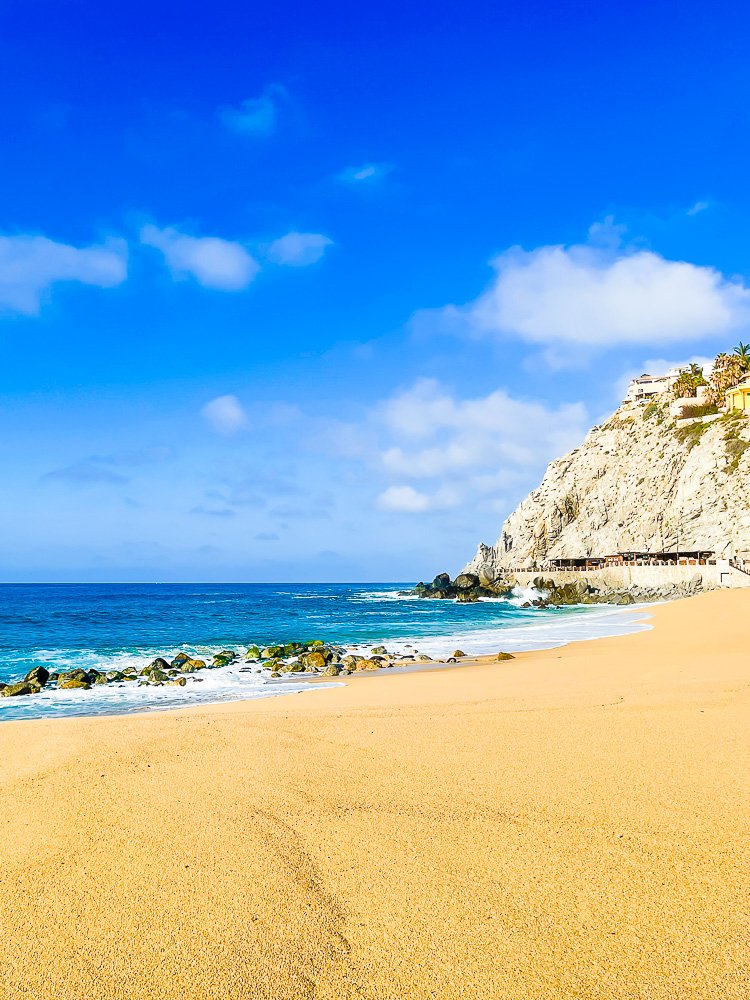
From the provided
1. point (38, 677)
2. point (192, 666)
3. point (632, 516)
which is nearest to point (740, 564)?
point (632, 516)

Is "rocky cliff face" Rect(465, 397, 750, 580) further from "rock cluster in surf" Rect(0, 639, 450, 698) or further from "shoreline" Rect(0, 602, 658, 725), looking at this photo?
"rock cluster in surf" Rect(0, 639, 450, 698)

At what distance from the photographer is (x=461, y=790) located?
6.08 m

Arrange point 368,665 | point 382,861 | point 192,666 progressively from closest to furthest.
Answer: point 382,861, point 368,665, point 192,666

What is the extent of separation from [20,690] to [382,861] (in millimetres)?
16932

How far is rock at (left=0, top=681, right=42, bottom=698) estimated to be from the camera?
1748 centimetres

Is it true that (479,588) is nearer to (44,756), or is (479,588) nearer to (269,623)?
(269,623)

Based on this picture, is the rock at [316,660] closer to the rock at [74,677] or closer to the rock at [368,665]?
the rock at [368,665]

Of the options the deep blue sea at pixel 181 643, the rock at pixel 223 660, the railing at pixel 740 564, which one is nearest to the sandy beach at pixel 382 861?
the deep blue sea at pixel 181 643

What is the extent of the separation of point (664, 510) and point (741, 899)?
88.2m

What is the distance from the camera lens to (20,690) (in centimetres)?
1780

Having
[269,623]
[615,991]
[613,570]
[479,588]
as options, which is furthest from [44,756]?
[479,588]

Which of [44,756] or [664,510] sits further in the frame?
[664,510]

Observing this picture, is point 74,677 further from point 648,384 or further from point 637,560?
point 648,384

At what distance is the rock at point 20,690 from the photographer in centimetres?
1748
